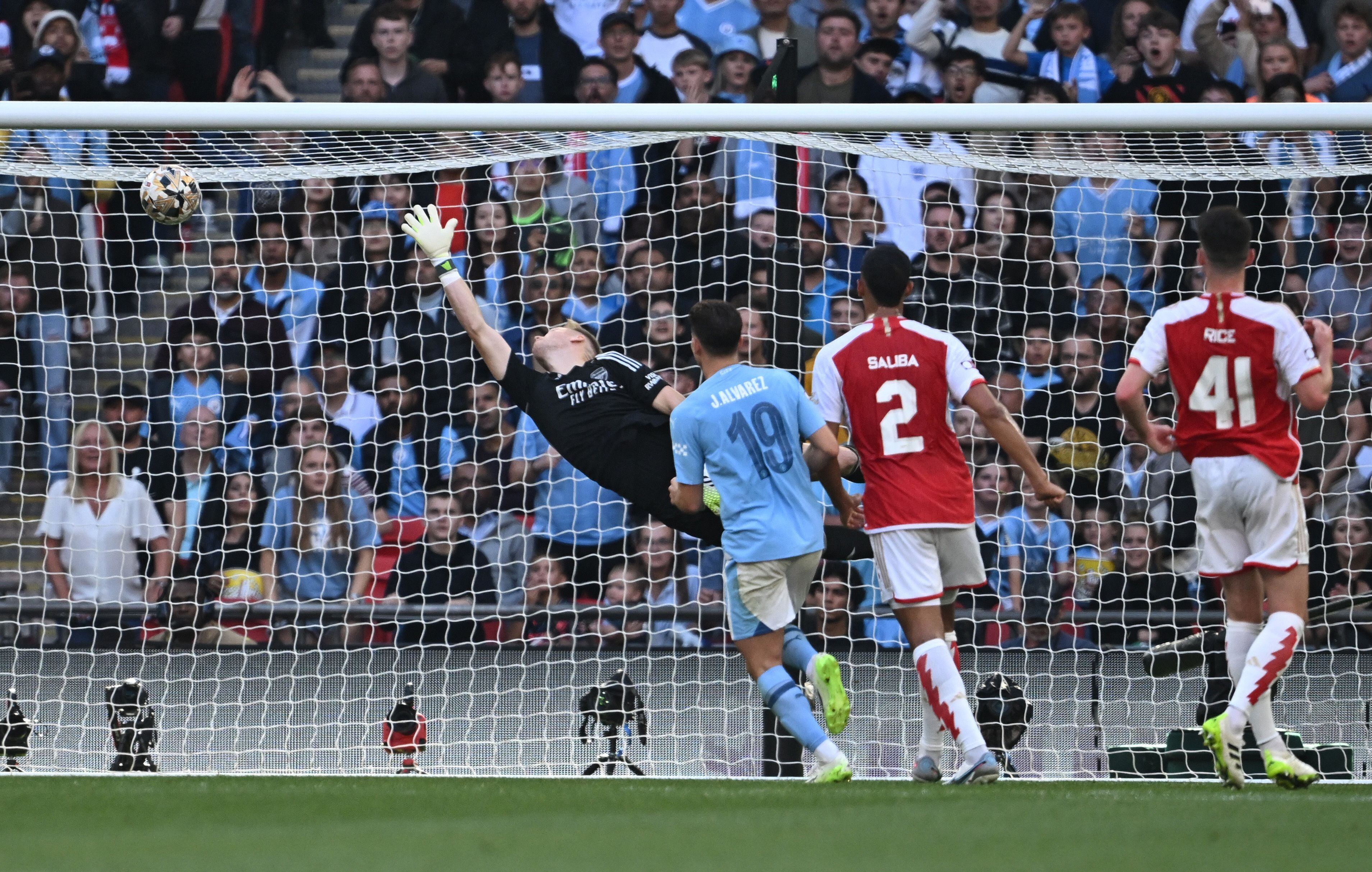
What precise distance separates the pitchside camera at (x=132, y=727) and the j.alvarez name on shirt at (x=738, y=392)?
2.93 meters

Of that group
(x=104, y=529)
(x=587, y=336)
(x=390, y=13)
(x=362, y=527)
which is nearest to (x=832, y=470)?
(x=587, y=336)

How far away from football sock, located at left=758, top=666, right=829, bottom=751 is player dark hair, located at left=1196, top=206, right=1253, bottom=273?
196cm

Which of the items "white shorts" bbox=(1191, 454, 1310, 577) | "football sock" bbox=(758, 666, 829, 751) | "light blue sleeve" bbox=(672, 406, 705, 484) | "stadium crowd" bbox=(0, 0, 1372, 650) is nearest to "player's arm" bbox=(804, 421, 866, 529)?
"light blue sleeve" bbox=(672, 406, 705, 484)

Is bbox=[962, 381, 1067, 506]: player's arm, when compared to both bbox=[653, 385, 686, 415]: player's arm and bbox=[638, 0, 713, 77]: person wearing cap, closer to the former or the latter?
bbox=[653, 385, 686, 415]: player's arm

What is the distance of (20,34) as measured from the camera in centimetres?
1015

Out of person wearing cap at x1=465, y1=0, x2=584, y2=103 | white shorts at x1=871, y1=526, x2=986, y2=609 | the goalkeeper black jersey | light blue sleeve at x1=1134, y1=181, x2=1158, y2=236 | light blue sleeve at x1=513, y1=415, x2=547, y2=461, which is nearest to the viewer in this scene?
white shorts at x1=871, y1=526, x2=986, y2=609

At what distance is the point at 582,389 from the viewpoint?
602 centimetres

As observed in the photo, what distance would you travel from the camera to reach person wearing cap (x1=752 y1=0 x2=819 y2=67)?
10047mm

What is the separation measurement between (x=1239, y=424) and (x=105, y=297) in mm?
6389

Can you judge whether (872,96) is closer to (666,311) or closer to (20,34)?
(666,311)

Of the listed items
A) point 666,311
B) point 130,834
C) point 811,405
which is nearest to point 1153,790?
point 811,405

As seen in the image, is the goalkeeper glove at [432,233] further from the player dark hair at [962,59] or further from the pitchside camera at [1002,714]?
the player dark hair at [962,59]

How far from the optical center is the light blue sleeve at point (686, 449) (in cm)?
530

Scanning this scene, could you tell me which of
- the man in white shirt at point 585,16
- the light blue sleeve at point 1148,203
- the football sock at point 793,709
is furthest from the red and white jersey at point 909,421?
the man in white shirt at point 585,16
